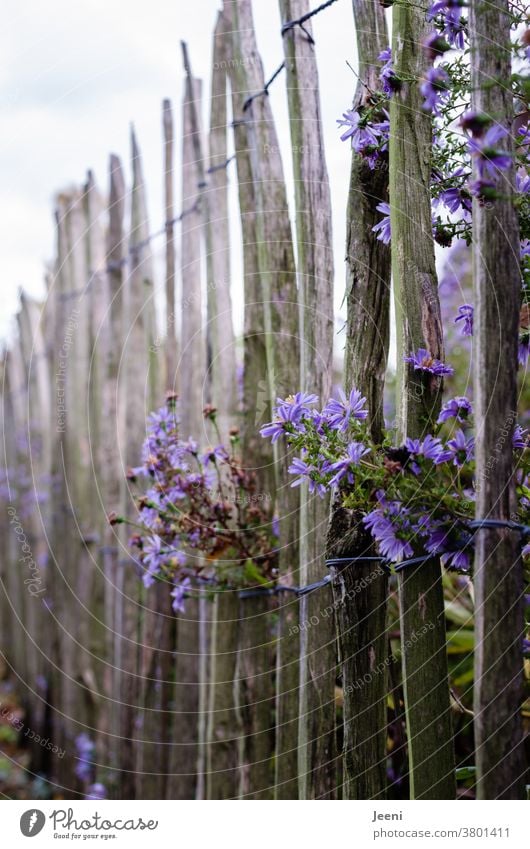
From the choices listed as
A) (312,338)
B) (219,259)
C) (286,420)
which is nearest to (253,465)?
(312,338)

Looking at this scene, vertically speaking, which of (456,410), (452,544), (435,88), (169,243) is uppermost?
(169,243)

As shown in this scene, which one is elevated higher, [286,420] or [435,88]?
[435,88]

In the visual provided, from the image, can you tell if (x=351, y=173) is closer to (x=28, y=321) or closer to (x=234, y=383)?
(x=234, y=383)

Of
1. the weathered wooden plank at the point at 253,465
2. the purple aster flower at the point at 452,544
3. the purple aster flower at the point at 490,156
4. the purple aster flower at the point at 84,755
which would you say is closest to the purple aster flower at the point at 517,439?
the purple aster flower at the point at 452,544

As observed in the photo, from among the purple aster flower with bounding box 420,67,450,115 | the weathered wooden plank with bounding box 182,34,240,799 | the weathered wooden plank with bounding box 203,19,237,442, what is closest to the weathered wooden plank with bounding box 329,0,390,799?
the purple aster flower with bounding box 420,67,450,115

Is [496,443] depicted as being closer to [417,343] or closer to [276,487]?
[417,343]

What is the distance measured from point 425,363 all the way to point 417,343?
61 mm

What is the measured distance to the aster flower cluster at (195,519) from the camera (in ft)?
8.74

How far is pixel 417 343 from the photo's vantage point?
6.10 ft

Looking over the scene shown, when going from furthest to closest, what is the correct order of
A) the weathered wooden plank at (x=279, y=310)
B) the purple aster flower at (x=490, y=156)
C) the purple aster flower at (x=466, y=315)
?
the weathered wooden plank at (x=279, y=310), the purple aster flower at (x=466, y=315), the purple aster flower at (x=490, y=156)

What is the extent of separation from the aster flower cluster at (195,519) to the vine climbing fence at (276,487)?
0.10 feet
